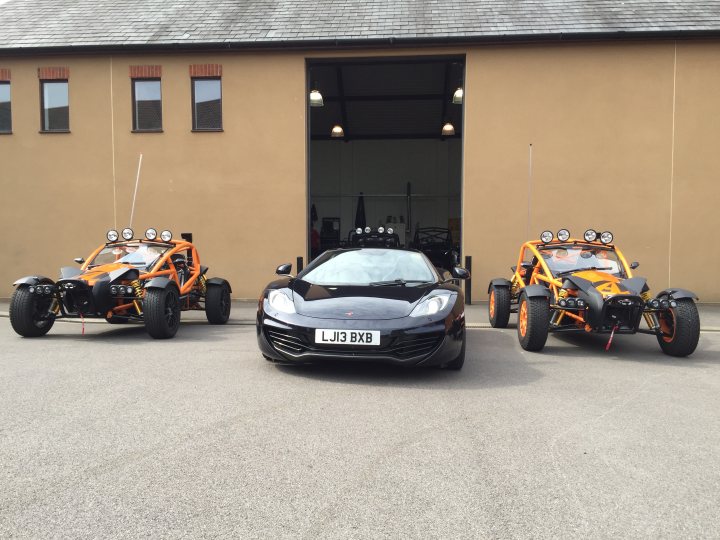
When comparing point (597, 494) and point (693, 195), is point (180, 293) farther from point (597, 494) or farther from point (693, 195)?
point (693, 195)

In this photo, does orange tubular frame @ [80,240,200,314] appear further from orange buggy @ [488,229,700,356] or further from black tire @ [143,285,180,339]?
orange buggy @ [488,229,700,356]

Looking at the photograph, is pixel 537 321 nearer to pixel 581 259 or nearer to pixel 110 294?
pixel 581 259

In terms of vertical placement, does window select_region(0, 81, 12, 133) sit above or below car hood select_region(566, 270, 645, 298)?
above

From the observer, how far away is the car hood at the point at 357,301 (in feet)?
16.5

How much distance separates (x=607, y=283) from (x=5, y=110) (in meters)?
13.4

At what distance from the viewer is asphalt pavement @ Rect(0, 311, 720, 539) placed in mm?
2439

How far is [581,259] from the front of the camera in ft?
25.5

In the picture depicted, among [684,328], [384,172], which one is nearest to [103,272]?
[684,328]

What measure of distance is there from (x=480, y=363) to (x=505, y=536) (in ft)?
12.1

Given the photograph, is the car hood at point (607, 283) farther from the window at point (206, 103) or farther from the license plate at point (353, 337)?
the window at point (206, 103)

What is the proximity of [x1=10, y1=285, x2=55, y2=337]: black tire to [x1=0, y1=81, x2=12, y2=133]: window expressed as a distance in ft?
26.0

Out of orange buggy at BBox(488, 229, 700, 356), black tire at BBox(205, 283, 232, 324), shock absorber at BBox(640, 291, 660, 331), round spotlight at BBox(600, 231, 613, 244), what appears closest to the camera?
orange buggy at BBox(488, 229, 700, 356)

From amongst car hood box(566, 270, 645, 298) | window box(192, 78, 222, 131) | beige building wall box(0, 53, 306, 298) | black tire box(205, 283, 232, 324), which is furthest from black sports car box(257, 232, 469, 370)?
window box(192, 78, 222, 131)

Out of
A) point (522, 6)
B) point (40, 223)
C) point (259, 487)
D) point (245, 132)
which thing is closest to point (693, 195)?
point (522, 6)
